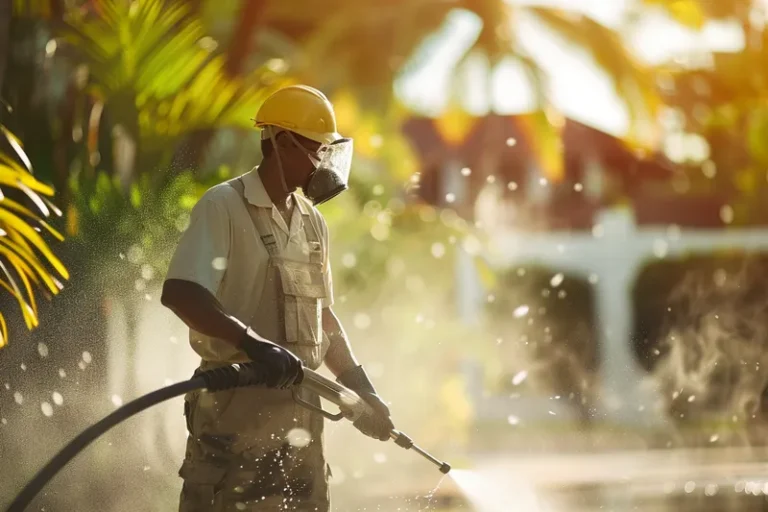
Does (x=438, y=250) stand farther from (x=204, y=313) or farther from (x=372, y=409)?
(x=204, y=313)

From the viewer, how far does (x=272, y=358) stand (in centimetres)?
310

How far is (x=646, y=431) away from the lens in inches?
624

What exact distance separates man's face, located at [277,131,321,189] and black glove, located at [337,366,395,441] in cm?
69

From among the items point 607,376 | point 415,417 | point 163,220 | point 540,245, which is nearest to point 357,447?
point 415,417

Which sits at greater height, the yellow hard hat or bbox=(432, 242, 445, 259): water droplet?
bbox=(432, 242, 445, 259): water droplet

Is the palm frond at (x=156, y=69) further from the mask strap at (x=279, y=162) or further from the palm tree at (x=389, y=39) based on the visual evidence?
the mask strap at (x=279, y=162)

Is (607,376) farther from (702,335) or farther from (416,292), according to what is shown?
(416,292)

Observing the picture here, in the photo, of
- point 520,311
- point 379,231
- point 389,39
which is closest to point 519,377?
point 520,311

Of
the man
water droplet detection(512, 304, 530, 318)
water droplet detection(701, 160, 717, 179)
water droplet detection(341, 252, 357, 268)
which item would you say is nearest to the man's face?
the man

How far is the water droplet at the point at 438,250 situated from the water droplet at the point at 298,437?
313 inches

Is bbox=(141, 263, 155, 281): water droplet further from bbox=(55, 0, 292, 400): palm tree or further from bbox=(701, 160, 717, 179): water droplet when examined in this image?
bbox=(701, 160, 717, 179): water droplet

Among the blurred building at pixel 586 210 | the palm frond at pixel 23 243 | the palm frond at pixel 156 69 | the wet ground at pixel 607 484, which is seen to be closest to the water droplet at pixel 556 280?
the blurred building at pixel 586 210

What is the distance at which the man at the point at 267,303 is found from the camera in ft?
10.9

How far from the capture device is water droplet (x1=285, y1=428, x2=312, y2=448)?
3447 millimetres
